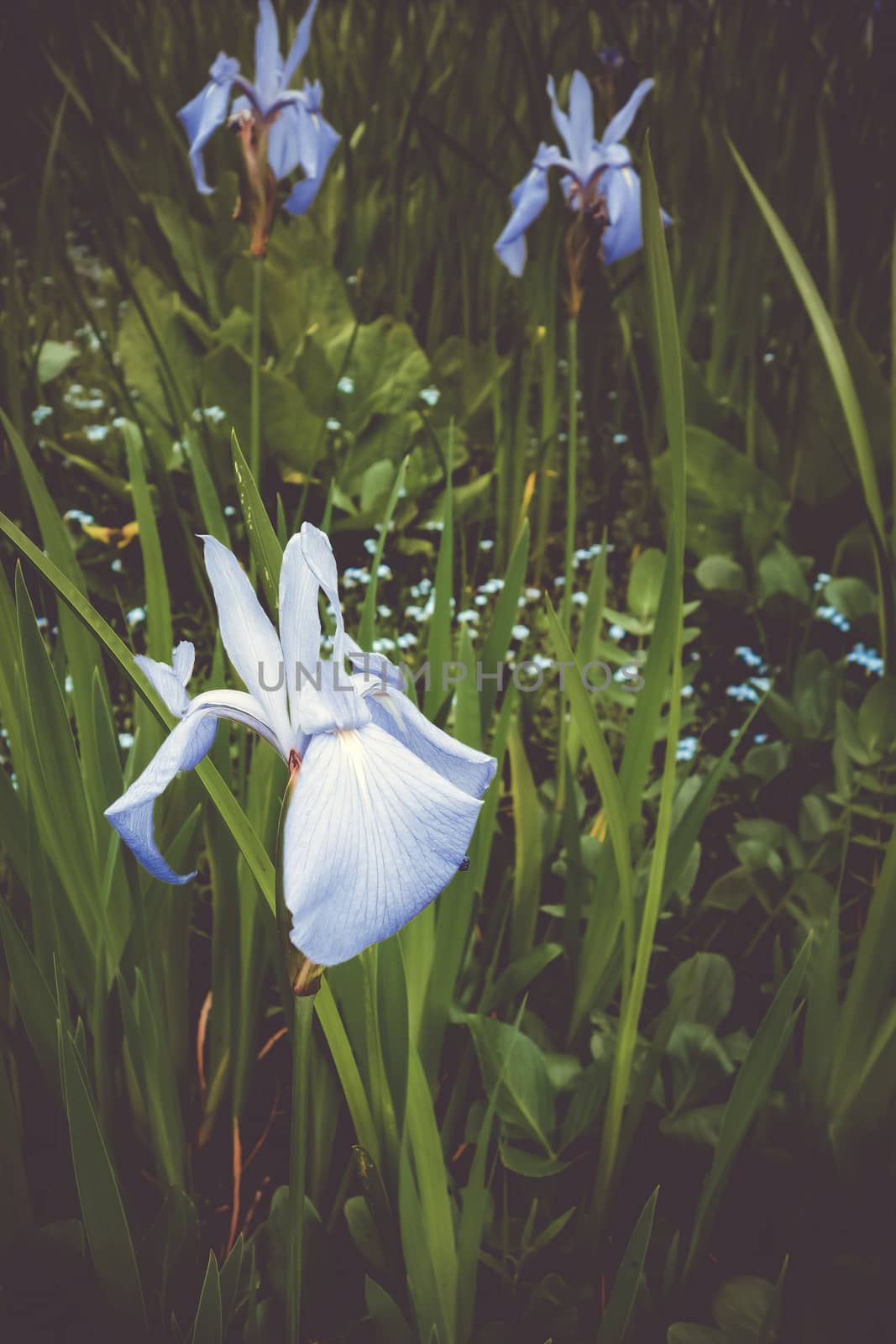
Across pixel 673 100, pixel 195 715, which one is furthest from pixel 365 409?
pixel 673 100

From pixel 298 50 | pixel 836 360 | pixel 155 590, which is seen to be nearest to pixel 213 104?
pixel 298 50

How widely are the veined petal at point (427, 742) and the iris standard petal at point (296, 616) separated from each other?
4 cm

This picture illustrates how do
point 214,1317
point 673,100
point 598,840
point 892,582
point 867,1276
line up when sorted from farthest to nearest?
point 673,100
point 598,840
point 892,582
point 867,1276
point 214,1317

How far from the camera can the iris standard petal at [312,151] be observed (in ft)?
5.04

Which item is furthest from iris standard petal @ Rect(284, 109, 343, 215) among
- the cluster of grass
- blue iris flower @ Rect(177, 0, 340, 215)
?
the cluster of grass

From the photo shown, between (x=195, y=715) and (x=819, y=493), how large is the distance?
1.64 m

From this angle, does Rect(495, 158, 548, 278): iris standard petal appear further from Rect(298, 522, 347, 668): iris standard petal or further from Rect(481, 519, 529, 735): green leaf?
Rect(298, 522, 347, 668): iris standard petal

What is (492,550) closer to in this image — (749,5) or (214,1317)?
(214,1317)

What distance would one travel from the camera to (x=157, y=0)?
4391 mm

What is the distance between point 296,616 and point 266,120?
3.97 ft

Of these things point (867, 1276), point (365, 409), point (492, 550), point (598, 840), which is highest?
point (365, 409)

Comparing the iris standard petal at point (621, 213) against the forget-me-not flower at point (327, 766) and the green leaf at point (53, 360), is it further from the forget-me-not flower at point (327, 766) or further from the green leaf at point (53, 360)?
the green leaf at point (53, 360)

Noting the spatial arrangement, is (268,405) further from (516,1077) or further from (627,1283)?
(627,1283)

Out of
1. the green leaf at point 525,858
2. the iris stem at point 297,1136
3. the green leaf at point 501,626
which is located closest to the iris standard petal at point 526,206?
the green leaf at point 501,626
